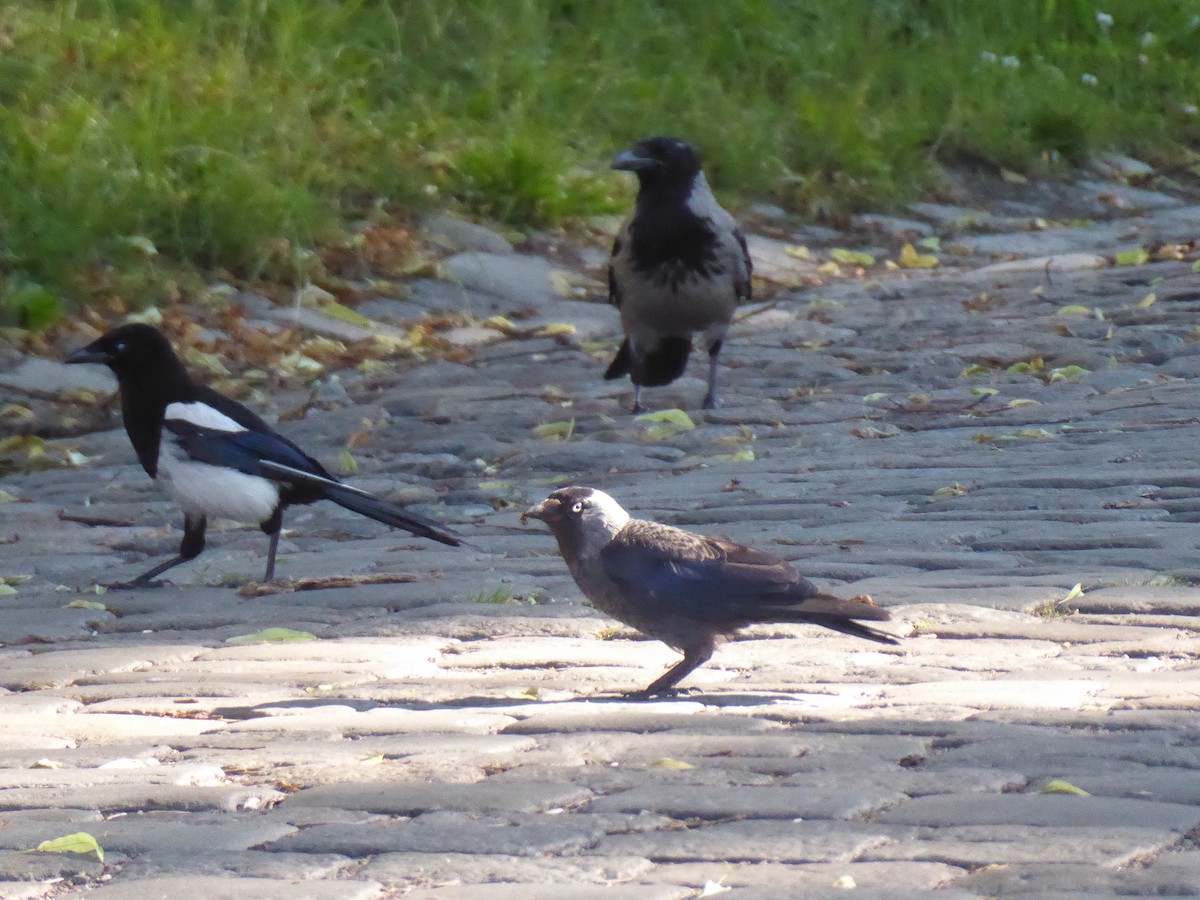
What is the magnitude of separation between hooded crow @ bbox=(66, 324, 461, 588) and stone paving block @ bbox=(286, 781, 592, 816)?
2.34m

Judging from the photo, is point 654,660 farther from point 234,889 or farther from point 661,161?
point 661,161

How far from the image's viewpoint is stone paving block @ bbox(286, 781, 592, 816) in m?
2.64

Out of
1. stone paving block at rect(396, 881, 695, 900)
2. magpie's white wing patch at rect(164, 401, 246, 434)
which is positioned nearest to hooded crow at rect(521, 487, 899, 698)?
stone paving block at rect(396, 881, 695, 900)

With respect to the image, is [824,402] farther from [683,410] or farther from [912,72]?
[912,72]

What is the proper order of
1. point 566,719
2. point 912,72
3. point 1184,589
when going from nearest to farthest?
point 566,719 < point 1184,589 < point 912,72

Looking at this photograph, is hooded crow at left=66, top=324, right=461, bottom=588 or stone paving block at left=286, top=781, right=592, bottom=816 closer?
stone paving block at left=286, top=781, right=592, bottom=816

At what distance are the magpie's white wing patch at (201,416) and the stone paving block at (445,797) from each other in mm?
2866

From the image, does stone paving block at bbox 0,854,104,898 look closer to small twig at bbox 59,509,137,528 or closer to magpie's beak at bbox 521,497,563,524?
magpie's beak at bbox 521,497,563,524

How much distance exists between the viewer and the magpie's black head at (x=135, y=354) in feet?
18.9

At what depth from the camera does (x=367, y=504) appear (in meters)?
5.33

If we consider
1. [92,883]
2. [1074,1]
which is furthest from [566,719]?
[1074,1]

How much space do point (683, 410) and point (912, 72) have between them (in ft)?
22.9

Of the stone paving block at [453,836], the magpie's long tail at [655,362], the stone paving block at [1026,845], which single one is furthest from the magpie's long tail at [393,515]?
the stone paving block at [1026,845]

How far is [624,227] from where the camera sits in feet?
Answer: 26.7
